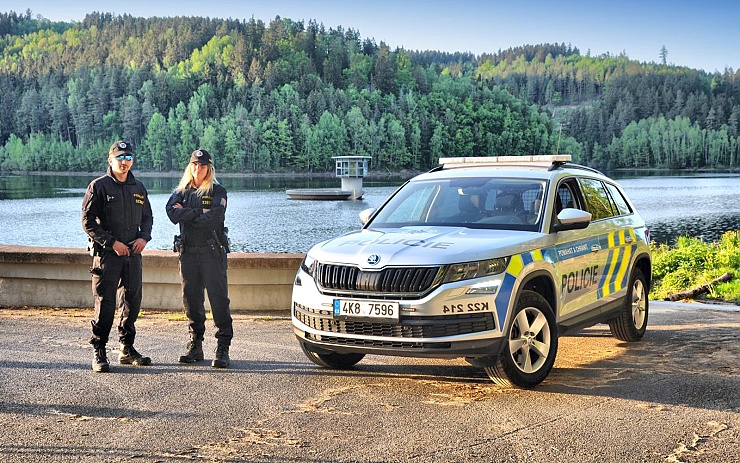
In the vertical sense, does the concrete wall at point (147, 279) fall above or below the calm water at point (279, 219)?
above

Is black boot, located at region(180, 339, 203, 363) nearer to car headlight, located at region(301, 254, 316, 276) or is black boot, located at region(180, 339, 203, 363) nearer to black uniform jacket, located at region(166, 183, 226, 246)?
black uniform jacket, located at region(166, 183, 226, 246)

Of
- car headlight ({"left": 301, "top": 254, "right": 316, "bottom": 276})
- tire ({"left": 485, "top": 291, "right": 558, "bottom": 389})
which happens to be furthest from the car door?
car headlight ({"left": 301, "top": 254, "right": 316, "bottom": 276})

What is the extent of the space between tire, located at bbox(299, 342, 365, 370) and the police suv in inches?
0.5

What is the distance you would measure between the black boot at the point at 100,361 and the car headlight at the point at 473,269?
294 centimetres

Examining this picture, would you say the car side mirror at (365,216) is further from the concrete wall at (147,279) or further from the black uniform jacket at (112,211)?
the concrete wall at (147,279)

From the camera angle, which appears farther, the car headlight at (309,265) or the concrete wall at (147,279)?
the concrete wall at (147,279)

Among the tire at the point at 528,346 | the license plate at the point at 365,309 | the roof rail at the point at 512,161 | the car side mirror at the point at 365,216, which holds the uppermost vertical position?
the roof rail at the point at 512,161

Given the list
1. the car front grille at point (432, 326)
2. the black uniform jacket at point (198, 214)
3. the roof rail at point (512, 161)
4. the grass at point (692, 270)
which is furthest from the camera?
the grass at point (692, 270)

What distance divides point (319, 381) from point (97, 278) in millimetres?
2095

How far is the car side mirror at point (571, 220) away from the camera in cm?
692

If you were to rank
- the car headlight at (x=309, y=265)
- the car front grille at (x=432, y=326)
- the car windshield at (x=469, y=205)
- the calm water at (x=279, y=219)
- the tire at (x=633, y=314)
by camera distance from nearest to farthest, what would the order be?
the car front grille at (x=432, y=326) → the car headlight at (x=309, y=265) → the car windshield at (x=469, y=205) → the tire at (x=633, y=314) → the calm water at (x=279, y=219)

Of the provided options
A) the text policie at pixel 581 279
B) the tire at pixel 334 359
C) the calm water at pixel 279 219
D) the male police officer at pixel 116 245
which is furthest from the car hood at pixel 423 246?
the calm water at pixel 279 219

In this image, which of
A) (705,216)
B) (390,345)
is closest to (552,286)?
(390,345)

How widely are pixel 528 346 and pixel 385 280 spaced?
1230 mm
